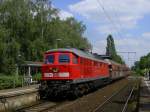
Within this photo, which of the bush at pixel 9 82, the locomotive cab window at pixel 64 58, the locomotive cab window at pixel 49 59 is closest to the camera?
the locomotive cab window at pixel 64 58

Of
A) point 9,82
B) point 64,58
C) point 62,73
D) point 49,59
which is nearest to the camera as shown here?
point 62,73

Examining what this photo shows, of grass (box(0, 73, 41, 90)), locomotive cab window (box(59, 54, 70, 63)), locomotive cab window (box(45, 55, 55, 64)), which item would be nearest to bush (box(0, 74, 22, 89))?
grass (box(0, 73, 41, 90))

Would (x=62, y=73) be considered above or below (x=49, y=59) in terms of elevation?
below

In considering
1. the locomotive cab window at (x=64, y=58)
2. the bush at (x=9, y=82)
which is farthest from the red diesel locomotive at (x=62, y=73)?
the bush at (x=9, y=82)

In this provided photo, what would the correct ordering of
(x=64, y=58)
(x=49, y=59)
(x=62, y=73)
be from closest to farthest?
1. (x=62, y=73)
2. (x=64, y=58)
3. (x=49, y=59)

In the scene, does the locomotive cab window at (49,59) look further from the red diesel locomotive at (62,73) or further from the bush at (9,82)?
the bush at (9,82)

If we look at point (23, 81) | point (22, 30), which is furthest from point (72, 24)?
point (23, 81)

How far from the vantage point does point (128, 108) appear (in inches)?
891

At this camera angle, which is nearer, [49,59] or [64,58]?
[64,58]

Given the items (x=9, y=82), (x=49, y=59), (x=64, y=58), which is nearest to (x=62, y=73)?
(x=64, y=58)

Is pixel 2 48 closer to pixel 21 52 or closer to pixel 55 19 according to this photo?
pixel 21 52

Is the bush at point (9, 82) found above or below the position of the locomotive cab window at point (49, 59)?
below

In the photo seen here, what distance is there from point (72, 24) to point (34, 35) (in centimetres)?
3755

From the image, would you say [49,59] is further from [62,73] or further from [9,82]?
[9,82]
